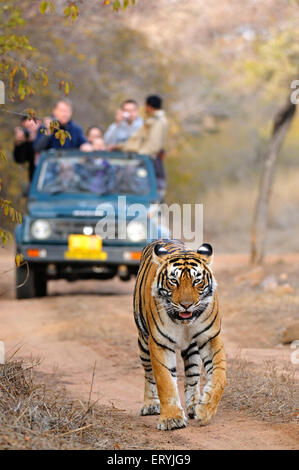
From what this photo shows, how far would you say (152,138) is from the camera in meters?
13.0

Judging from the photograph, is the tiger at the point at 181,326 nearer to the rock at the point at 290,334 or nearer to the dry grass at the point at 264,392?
the dry grass at the point at 264,392

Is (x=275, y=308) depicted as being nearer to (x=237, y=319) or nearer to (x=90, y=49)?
(x=237, y=319)

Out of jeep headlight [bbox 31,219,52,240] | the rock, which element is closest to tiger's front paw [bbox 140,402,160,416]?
the rock

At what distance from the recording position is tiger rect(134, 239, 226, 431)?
5.49 m

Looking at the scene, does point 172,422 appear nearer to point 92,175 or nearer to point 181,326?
point 181,326

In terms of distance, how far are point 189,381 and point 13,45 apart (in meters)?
3.06

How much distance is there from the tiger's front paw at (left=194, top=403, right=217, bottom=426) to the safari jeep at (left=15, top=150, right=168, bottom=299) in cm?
635

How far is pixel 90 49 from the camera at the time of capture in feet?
69.5

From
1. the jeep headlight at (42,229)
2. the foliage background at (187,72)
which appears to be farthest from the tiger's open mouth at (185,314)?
the foliage background at (187,72)

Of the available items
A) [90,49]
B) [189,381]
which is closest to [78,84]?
[90,49]

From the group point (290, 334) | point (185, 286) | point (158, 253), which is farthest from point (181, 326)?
point (290, 334)

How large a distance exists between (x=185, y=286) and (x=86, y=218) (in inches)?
259

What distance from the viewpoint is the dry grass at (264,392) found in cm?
586

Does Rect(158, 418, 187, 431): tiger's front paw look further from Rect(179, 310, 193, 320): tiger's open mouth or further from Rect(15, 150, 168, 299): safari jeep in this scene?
A: Rect(15, 150, 168, 299): safari jeep
